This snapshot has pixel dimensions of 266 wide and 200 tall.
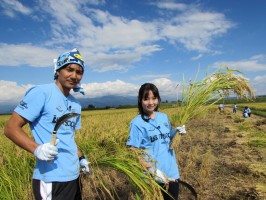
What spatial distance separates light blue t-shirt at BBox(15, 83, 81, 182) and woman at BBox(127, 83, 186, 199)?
2.29 feet

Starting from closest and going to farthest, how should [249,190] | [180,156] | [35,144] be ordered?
[35,144] < [249,190] < [180,156]

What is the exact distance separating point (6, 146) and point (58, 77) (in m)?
3.12

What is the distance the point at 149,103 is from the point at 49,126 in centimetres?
104

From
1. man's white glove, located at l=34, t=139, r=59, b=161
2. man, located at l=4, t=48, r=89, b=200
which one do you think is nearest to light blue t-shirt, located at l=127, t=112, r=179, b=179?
man, located at l=4, t=48, r=89, b=200

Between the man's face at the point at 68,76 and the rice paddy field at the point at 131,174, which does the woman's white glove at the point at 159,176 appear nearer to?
the rice paddy field at the point at 131,174

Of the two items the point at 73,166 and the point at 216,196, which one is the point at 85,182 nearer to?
the point at 216,196

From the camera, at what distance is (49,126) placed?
7.02 feet

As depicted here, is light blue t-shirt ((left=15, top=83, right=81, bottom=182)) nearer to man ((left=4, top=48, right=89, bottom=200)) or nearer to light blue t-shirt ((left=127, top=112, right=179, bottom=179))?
man ((left=4, top=48, right=89, bottom=200))

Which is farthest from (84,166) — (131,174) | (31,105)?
(31,105)

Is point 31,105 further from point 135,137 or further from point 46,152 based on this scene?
point 135,137

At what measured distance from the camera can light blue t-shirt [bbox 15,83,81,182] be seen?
2068 mm

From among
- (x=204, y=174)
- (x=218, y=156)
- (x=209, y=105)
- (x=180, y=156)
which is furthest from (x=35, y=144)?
(x=218, y=156)

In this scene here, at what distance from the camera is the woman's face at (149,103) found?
280 centimetres

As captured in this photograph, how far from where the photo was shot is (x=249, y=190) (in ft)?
13.9
